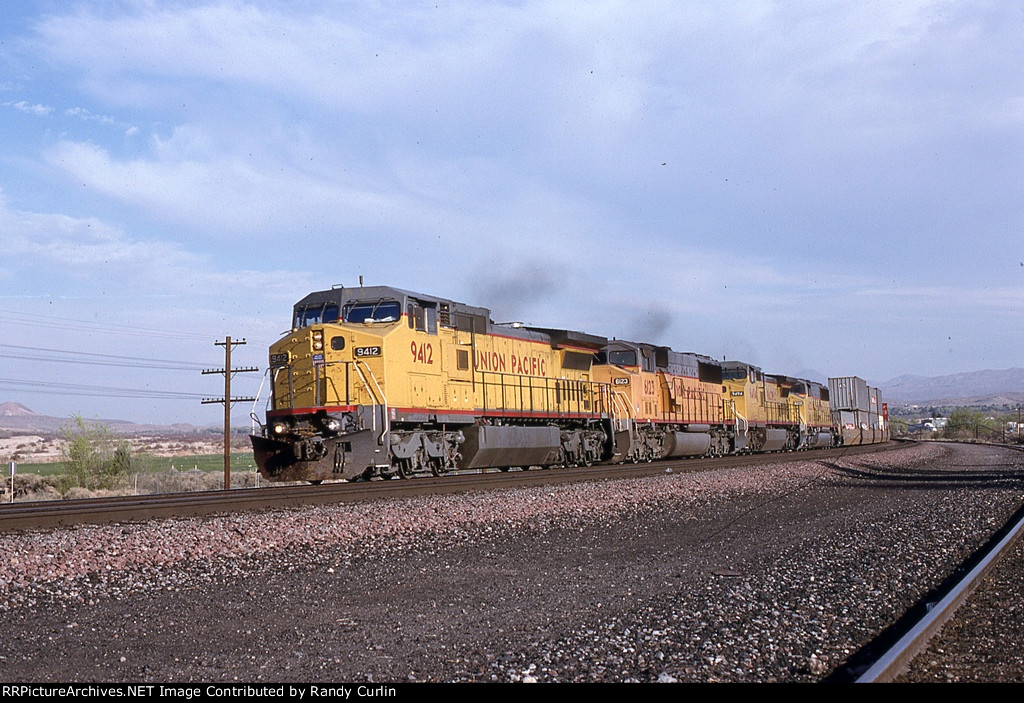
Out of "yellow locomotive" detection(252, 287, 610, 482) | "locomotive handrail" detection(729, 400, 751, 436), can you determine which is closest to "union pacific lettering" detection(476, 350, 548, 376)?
"yellow locomotive" detection(252, 287, 610, 482)

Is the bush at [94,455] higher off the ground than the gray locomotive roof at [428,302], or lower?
lower

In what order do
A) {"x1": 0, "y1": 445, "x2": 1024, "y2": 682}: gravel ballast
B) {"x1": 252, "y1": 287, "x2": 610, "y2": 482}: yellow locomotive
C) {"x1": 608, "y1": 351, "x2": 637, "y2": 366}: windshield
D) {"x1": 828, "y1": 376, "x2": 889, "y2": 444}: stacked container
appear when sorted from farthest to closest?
{"x1": 828, "y1": 376, "x2": 889, "y2": 444}: stacked container, {"x1": 608, "y1": 351, "x2": 637, "y2": 366}: windshield, {"x1": 252, "y1": 287, "x2": 610, "y2": 482}: yellow locomotive, {"x1": 0, "y1": 445, "x2": 1024, "y2": 682}: gravel ballast

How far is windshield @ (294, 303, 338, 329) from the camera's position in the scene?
52.5ft

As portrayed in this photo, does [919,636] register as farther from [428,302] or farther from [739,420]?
[739,420]

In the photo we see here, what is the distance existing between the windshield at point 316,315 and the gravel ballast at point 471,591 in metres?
4.97

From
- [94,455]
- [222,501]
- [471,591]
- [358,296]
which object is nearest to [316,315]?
[358,296]

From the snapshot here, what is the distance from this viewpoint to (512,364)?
19.2 metres

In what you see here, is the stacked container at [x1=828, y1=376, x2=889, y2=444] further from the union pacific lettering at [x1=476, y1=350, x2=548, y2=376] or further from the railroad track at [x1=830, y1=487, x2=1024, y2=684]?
the railroad track at [x1=830, y1=487, x2=1024, y2=684]

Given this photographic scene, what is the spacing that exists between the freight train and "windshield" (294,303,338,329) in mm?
26

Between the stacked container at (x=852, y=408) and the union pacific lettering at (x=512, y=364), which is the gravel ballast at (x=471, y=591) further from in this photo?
the stacked container at (x=852, y=408)

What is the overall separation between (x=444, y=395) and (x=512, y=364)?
301cm

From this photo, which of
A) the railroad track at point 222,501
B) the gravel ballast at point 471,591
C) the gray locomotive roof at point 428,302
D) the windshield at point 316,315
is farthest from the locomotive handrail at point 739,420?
the windshield at point 316,315

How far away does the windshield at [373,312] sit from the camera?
51.4 feet

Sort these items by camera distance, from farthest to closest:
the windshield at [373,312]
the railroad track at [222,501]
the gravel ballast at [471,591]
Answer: the windshield at [373,312]
the railroad track at [222,501]
the gravel ballast at [471,591]
